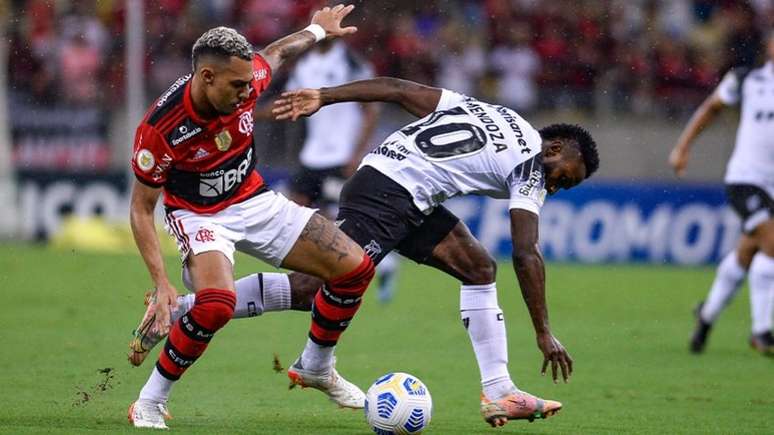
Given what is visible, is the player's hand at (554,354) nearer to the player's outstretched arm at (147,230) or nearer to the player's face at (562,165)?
the player's face at (562,165)

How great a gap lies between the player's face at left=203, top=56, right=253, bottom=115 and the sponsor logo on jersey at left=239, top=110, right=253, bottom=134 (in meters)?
0.23

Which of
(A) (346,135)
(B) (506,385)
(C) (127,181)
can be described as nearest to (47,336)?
(A) (346,135)

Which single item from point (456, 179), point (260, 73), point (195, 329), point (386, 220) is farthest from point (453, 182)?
point (195, 329)

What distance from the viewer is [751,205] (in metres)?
10.2

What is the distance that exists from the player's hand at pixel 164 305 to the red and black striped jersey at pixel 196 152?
522 mm

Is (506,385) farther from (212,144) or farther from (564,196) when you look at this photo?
(564,196)

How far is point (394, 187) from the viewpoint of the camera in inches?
281

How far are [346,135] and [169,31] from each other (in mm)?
6580

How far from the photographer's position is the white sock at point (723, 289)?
33.3 ft

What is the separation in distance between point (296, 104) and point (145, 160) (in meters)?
1.04

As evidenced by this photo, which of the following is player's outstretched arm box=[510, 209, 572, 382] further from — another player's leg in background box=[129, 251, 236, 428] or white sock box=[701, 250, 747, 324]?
white sock box=[701, 250, 747, 324]

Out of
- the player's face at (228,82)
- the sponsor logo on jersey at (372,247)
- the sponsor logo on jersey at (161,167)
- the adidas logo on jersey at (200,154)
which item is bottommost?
the sponsor logo on jersey at (372,247)

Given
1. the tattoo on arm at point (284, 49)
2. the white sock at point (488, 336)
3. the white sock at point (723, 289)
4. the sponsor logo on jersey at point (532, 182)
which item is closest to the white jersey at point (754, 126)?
the white sock at point (723, 289)

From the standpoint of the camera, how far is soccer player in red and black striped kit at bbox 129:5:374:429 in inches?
249
